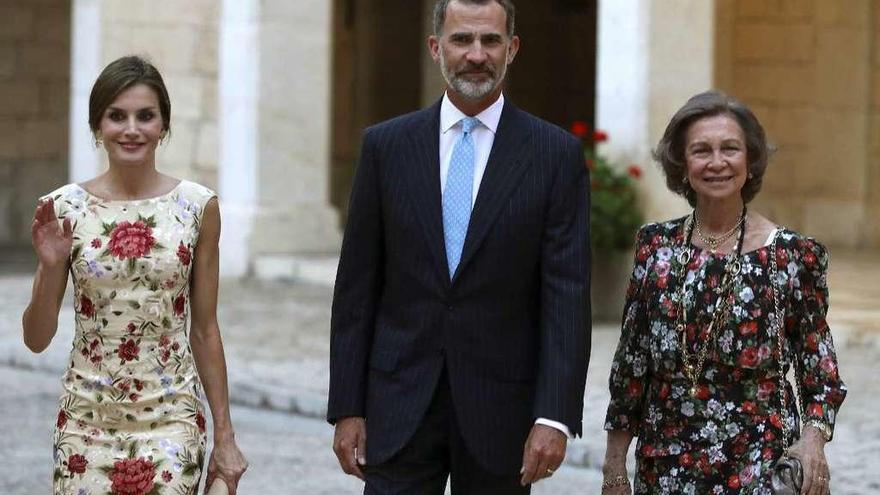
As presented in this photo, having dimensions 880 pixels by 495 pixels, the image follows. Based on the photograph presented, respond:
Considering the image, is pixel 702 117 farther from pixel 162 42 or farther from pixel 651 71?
pixel 162 42

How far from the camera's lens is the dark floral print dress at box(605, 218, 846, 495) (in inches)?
171

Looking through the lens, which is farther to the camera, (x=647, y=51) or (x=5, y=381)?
(x=647, y=51)

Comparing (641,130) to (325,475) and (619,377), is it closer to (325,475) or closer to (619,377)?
(325,475)

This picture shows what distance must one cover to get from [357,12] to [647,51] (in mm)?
9526

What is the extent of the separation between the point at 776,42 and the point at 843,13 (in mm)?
603

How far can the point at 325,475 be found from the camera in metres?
8.05

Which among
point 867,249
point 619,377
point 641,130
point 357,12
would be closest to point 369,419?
point 619,377

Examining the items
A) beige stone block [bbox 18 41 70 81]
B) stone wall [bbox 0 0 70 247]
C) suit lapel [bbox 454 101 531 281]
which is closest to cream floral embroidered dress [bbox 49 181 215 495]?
suit lapel [bbox 454 101 531 281]

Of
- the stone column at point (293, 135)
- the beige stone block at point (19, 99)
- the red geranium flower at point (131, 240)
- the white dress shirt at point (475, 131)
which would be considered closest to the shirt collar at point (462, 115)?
the white dress shirt at point (475, 131)

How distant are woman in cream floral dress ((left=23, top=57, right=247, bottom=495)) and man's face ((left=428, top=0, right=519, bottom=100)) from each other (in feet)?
2.35

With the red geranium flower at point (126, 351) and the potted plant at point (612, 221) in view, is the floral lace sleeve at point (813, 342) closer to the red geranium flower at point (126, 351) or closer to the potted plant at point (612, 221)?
the red geranium flower at point (126, 351)

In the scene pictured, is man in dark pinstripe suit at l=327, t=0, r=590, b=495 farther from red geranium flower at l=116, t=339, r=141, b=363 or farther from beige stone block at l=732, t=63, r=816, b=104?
beige stone block at l=732, t=63, r=816, b=104

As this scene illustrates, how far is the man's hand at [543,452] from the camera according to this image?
4270 mm

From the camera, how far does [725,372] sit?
4.36 meters
